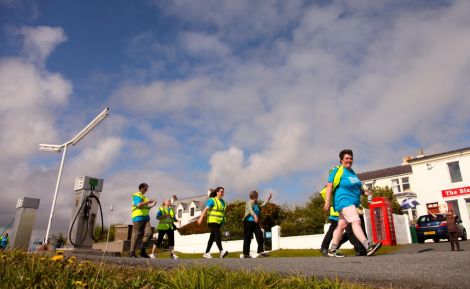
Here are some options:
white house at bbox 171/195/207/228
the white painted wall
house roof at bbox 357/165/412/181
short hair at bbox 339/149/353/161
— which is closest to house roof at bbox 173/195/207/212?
white house at bbox 171/195/207/228

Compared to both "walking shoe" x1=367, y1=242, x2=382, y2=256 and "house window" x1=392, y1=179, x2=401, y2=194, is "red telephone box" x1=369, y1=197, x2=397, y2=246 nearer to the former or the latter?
"walking shoe" x1=367, y1=242, x2=382, y2=256

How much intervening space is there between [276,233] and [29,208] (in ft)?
44.9

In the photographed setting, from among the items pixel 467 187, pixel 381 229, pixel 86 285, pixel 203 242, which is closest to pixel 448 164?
pixel 467 187

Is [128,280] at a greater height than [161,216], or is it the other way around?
[161,216]

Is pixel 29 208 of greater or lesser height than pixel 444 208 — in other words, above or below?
below

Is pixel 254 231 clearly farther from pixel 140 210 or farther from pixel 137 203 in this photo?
pixel 137 203

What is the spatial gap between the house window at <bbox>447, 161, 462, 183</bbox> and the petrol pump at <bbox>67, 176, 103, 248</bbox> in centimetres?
3136

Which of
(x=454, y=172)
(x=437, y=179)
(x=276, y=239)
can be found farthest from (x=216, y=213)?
(x=454, y=172)

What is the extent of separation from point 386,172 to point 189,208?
37442 mm

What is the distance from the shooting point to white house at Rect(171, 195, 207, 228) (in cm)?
6869

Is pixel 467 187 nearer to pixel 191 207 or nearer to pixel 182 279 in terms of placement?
pixel 182 279

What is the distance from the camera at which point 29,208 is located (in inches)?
599

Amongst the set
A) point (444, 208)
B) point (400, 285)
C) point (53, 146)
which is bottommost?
point (400, 285)

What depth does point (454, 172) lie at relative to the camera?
33.2 m
